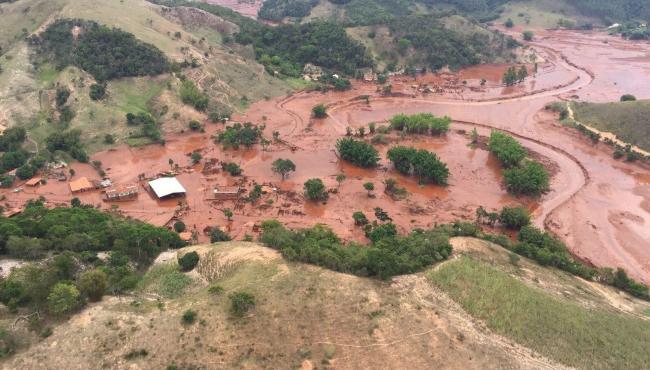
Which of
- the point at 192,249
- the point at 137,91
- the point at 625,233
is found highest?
the point at 137,91

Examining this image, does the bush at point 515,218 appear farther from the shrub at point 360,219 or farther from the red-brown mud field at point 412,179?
the shrub at point 360,219

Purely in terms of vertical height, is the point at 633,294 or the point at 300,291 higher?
the point at 300,291

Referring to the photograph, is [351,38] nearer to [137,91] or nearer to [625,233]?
[137,91]

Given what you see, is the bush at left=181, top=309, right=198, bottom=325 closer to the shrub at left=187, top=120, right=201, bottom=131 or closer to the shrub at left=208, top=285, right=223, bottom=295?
the shrub at left=208, top=285, right=223, bottom=295

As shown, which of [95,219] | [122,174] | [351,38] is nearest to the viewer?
[95,219]

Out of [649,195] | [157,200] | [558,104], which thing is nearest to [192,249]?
[157,200]

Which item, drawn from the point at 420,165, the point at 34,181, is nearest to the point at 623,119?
the point at 420,165

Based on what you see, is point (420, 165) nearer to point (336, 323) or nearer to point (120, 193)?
point (336, 323)
